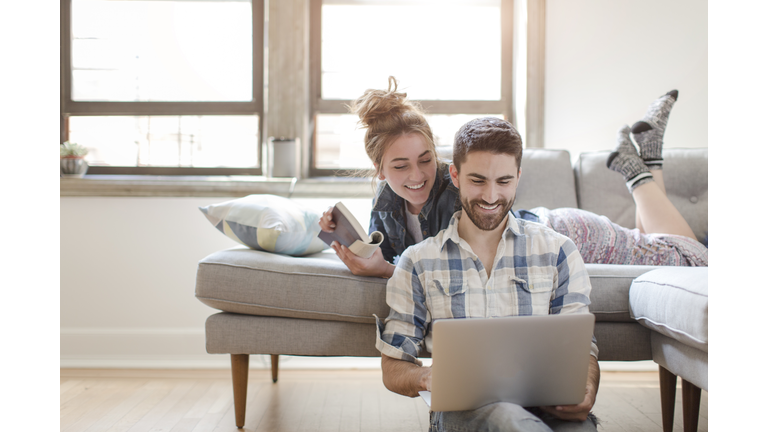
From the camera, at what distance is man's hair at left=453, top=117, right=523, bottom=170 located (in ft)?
3.43

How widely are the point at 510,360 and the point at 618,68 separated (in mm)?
2209

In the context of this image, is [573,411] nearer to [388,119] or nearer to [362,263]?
[362,263]

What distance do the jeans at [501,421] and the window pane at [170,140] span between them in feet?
6.82

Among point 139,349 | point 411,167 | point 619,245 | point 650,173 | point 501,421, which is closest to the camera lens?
point 501,421

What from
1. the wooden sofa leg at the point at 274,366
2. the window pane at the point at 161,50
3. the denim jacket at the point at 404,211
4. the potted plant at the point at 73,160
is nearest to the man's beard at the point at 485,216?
the denim jacket at the point at 404,211

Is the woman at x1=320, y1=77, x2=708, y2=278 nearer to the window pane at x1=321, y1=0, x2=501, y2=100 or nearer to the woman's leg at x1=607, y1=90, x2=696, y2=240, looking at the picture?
the woman's leg at x1=607, y1=90, x2=696, y2=240

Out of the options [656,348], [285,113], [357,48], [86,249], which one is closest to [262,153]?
Answer: [285,113]

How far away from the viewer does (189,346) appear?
89.0 inches

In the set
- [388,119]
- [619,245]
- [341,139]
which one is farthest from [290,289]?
[341,139]

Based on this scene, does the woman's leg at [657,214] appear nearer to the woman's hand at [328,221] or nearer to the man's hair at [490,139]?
the man's hair at [490,139]

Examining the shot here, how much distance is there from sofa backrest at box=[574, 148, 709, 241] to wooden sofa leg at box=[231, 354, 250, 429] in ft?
4.62

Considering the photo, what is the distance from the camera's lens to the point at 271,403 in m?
1.78
